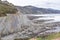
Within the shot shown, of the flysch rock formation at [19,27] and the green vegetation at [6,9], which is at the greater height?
the green vegetation at [6,9]

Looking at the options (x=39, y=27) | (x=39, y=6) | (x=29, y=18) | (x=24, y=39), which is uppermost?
(x=39, y=6)

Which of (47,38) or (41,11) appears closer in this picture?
(47,38)

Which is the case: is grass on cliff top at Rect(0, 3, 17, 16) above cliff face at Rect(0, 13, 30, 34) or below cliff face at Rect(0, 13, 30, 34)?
above

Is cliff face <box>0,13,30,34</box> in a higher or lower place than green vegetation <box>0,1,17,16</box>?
lower

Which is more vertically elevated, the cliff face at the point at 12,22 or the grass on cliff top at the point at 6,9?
the grass on cliff top at the point at 6,9

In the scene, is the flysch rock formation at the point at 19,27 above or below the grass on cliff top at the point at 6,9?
below

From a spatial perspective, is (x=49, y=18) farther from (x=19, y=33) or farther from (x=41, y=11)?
(x=19, y=33)

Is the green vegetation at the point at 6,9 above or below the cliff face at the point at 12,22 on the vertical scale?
above

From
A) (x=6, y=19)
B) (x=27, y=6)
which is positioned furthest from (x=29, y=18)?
(x=6, y=19)

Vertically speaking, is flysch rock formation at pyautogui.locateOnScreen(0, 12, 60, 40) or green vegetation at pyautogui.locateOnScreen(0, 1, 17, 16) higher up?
green vegetation at pyautogui.locateOnScreen(0, 1, 17, 16)

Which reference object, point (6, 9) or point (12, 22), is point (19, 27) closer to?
point (12, 22)

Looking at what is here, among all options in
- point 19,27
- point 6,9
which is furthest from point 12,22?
point 6,9
